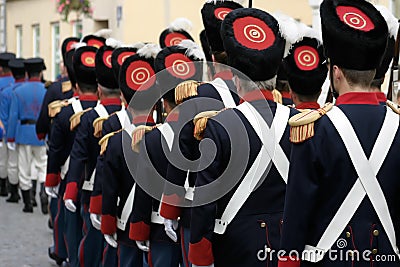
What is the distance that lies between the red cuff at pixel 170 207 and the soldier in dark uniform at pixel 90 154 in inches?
77.5

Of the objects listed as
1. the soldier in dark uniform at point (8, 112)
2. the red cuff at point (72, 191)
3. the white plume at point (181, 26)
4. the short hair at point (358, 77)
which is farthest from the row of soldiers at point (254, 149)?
the soldier in dark uniform at point (8, 112)

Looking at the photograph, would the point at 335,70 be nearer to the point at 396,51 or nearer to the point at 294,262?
the point at 294,262

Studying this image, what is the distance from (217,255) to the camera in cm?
522

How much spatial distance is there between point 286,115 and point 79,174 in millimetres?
3329

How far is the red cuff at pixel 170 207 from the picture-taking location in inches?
237

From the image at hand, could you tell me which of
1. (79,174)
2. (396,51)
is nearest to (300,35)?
(396,51)

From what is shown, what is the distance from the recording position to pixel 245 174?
5.10 meters

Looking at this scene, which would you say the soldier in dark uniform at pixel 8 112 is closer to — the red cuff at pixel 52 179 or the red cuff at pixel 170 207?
the red cuff at pixel 52 179

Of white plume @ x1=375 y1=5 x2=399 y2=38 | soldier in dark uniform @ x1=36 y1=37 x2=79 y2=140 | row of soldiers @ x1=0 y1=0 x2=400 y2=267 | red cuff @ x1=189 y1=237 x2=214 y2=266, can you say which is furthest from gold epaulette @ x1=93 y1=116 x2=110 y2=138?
soldier in dark uniform @ x1=36 y1=37 x2=79 y2=140

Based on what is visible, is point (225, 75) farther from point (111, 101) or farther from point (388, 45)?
point (111, 101)

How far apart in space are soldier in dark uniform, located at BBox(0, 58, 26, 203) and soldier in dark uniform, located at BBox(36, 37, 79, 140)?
2.02m

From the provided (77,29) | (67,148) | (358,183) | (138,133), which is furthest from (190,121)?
(77,29)

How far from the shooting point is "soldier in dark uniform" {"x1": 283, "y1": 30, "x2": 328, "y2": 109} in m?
6.21

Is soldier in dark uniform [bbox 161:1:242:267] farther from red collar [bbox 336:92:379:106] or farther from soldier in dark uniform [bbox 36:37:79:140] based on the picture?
soldier in dark uniform [bbox 36:37:79:140]
